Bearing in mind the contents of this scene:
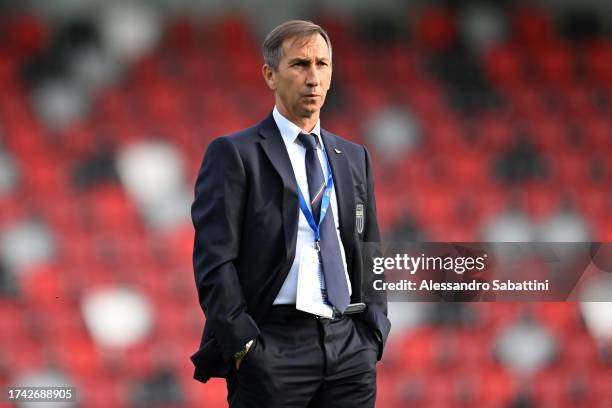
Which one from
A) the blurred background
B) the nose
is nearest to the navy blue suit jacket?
the nose

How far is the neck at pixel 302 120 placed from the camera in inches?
65.1

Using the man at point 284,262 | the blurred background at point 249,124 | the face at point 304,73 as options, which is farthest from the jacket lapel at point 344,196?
Answer: the blurred background at point 249,124

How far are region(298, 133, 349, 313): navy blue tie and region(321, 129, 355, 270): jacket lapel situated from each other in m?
0.03

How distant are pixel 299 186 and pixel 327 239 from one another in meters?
0.10

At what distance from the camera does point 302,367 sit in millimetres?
1533

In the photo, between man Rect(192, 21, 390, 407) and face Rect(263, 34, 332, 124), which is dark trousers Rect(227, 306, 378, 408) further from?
face Rect(263, 34, 332, 124)

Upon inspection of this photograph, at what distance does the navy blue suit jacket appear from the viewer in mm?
1524

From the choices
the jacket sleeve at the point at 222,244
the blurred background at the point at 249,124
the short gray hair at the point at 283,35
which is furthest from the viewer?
the blurred background at the point at 249,124

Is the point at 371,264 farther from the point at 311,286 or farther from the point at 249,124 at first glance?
the point at 249,124

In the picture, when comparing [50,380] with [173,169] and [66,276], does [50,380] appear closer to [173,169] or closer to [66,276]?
[66,276]

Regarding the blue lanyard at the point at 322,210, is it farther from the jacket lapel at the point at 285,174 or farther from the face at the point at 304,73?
the face at the point at 304,73

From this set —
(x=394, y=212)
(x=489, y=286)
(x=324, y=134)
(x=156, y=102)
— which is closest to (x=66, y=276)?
(x=156, y=102)

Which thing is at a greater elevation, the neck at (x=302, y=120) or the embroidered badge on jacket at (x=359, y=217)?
the neck at (x=302, y=120)

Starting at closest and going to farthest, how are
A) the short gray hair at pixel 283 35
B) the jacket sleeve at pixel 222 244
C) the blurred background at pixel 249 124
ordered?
the jacket sleeve at pixel 222 244 → the short gray hair at pixel 283 35 → the blurred background at pixel 249 124
